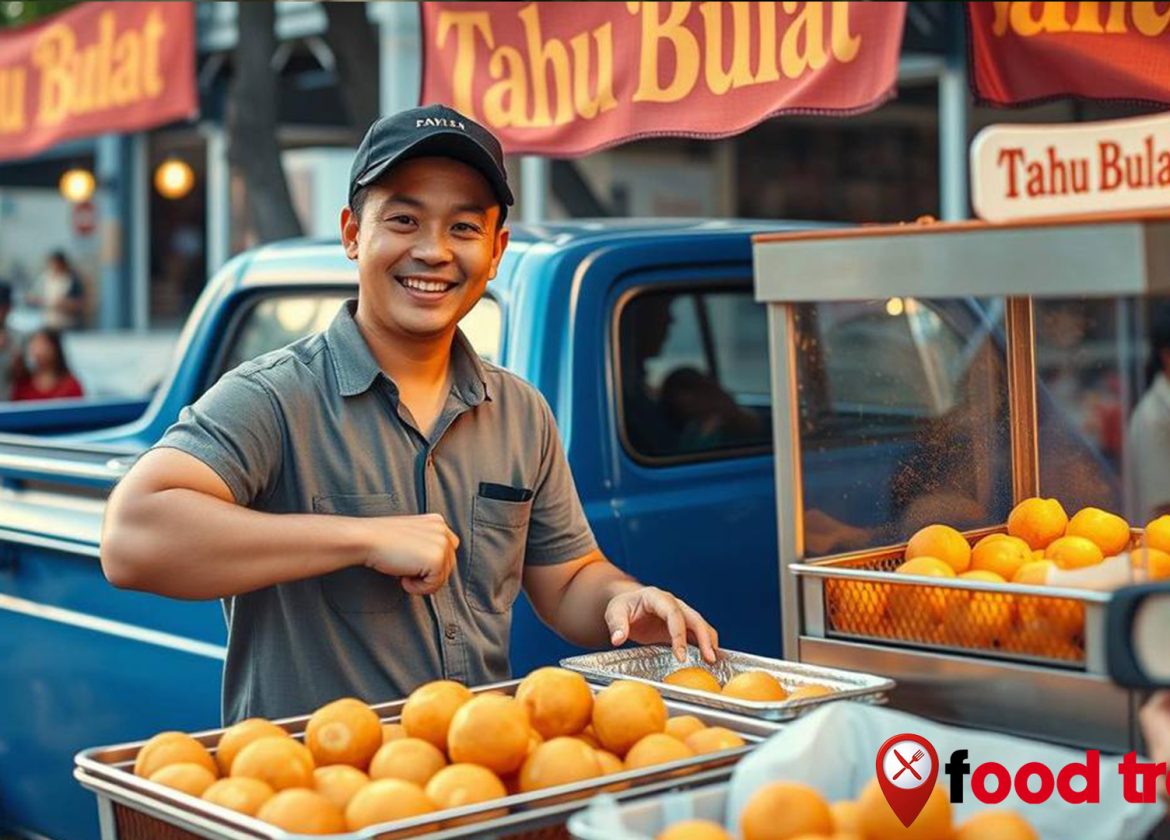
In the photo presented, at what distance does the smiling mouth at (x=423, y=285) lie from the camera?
293cm

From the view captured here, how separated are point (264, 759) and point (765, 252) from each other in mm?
1124

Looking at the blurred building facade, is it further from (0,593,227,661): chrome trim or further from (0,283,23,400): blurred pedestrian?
(0,593,227,661): chrome trim

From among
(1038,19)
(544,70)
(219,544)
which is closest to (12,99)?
(544,70)

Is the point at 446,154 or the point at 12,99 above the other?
the point at 12,99

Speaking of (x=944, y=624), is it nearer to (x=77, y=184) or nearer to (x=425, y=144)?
(x=425, y=144)

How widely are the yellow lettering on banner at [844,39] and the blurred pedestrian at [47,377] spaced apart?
253 inches

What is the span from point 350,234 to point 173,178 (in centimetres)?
1723

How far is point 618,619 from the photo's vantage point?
2.95 m

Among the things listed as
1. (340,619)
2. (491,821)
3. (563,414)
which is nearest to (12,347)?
(563,414)

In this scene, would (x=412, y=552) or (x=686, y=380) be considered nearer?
(x=412, y=552)

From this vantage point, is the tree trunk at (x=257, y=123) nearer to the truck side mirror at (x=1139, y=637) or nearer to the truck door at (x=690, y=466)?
the truck door at (x=690, y=466)

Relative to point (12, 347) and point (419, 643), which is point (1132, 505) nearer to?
point (419, 643)

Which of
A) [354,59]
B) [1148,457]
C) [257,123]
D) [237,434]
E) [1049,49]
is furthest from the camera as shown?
[257,123]

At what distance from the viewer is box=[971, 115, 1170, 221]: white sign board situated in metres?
2.40
